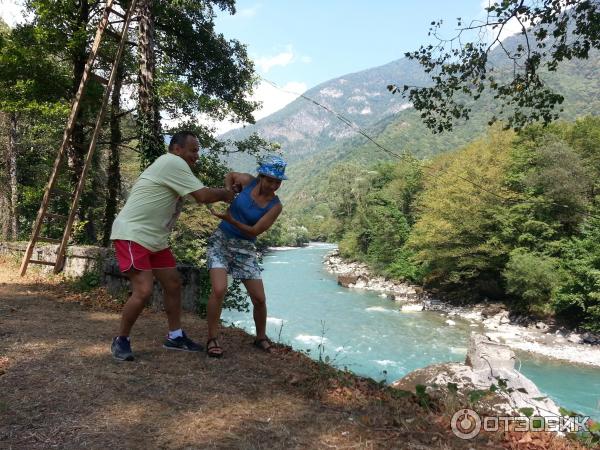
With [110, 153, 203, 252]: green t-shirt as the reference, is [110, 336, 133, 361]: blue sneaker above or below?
below

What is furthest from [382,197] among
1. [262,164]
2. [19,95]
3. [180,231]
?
[262,164]

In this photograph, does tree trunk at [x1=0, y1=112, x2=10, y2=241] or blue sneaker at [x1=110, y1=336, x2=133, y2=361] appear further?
tree trunk at [x1=0, y1=112, x2=10, y2=241]

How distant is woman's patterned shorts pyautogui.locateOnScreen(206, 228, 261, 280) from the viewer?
13.8 ft

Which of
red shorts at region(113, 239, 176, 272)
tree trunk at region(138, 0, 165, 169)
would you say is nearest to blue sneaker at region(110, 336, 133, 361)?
red shorts at region(113, 239, 176, 272)

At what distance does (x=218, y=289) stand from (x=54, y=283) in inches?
190

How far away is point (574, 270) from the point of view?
23.9 metres

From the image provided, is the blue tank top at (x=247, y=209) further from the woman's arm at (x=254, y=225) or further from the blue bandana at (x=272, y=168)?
the blue bandana at (x=272, y=168)

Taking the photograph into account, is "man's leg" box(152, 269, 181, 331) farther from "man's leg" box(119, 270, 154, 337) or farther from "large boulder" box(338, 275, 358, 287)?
"large boulder" box(338, 275, 358, 287)

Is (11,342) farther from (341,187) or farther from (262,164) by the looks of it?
(341,187)

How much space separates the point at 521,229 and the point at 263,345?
94.5 feet

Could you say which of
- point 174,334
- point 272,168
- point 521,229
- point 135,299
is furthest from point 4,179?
point 521,229

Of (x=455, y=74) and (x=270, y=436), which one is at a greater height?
(x=455, y=74)

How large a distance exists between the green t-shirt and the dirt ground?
1.15m

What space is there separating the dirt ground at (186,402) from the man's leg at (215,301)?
0.12 m
